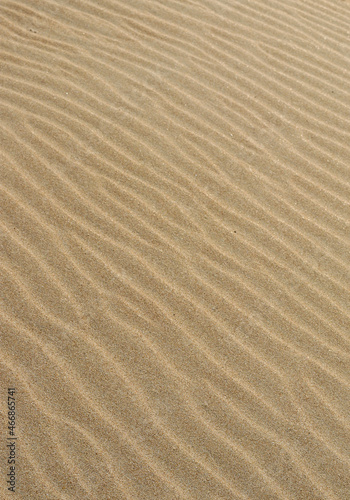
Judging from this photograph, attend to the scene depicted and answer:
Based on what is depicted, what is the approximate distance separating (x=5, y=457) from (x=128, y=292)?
930mm

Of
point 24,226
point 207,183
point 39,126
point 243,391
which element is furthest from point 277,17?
point 243,391

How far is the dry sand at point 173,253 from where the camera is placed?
244cm

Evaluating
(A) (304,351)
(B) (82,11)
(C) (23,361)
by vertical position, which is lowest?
(C) (23,361)

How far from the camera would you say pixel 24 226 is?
2961 mm

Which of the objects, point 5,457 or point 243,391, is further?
point 243,391

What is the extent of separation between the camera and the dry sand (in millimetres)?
2436

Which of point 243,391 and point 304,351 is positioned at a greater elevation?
point 304,351

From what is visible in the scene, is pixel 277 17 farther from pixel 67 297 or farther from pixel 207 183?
pixel 67 297

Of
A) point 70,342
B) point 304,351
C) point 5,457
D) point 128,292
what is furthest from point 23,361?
point 304,351

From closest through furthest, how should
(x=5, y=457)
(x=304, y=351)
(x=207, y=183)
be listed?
(x=5, y=457) < (x=304, y=351) < (x=207, y=183)

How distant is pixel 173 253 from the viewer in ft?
9.77

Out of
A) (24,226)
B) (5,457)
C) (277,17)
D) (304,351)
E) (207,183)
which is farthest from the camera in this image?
(277,17)

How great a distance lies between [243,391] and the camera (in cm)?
260

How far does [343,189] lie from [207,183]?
0.82m
